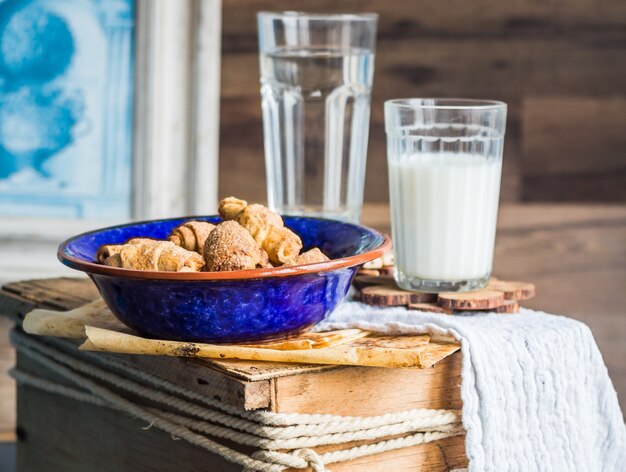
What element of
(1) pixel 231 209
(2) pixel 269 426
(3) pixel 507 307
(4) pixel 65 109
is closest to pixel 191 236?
(1) pixel 231 209

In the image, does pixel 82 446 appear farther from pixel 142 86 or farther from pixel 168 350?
pixel 142 86

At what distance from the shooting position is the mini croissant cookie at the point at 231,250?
0.71 m

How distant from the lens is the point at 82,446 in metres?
0.90

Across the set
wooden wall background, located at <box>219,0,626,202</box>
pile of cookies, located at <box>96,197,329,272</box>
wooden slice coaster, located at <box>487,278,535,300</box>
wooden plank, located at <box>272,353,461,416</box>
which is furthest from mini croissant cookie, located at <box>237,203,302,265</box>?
wooden wall background, located at <box>219,0,626,202</box>

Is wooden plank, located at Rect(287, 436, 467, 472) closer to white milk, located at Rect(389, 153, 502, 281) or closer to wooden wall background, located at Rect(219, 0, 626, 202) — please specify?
white milk, located at Rect(389, 153, 502, 281)

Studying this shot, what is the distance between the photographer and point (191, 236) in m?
0.79

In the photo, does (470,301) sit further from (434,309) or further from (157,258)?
(157,258)

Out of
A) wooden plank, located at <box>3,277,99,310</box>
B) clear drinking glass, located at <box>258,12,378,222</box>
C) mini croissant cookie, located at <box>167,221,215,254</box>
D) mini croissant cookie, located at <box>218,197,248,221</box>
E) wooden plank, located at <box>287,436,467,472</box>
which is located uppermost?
clear drinking glass, located at <box>258,12,378,222</box>

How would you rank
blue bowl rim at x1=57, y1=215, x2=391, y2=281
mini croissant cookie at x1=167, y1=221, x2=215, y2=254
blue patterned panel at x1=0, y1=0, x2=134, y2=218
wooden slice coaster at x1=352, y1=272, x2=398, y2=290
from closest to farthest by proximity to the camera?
blue bowl rim at x1=57, y1=215, x2=391, y2=281 < mini croissant cookie at x1=167, y1=221, x2=215, y2=254 < wooden slice coaster at x1=352, y1=272, x2=398, y2=290 < blue patterned panel at x1=0, y1=0, x2=134, y2=218

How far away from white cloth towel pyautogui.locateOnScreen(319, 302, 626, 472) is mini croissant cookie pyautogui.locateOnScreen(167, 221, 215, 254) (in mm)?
123

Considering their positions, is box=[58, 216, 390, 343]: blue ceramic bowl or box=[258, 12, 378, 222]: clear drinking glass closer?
box=[58, 216, 390, 343]: blue ceramic bowl

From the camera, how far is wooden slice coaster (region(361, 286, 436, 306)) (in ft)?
2.80

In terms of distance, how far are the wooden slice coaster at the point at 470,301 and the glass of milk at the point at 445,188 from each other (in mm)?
23

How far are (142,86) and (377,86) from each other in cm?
37
